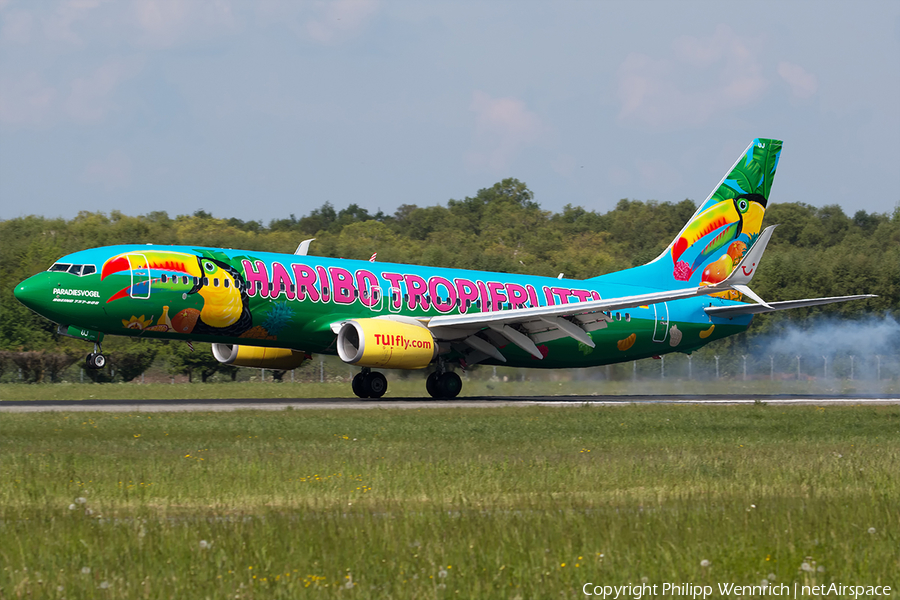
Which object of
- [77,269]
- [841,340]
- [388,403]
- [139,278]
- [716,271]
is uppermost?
[716,271]

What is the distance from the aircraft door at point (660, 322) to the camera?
1449 inches

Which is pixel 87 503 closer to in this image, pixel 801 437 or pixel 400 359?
pixel 801 437

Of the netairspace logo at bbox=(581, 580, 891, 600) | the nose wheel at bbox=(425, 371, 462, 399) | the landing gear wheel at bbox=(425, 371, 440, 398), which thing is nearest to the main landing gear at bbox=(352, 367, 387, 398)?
the landing gear wheel at bbox=(425, 371, 440, 398)

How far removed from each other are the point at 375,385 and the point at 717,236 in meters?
14.7

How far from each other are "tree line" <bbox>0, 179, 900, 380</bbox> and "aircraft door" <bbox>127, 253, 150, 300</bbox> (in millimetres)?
23443

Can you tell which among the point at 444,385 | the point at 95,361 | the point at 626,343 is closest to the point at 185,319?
the point at 95,361

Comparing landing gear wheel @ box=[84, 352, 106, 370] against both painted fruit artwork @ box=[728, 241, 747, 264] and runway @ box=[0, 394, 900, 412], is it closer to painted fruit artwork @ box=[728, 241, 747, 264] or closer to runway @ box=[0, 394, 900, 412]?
runway @ box=[0, 394, 900, 412]

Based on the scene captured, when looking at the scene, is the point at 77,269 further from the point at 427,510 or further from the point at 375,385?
the point at 427,510

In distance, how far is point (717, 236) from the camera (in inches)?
1537

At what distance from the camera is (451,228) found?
135m

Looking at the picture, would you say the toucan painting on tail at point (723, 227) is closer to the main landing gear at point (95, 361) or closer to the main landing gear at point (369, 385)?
the main landing gear at point (369, 385)

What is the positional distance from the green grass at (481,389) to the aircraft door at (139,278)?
7219mm

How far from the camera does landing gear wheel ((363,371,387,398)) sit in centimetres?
3269

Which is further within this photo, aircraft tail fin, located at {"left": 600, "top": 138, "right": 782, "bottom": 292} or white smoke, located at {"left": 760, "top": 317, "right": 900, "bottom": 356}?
white smoke, located at {"left": 760, "top": 317, "right": 900, "bottom": 356}
